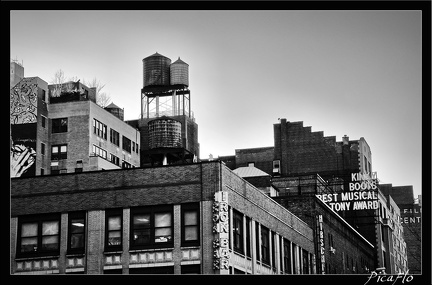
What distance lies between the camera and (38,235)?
152ft

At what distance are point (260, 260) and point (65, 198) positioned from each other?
37.3 ft

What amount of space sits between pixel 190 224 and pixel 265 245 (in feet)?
22.8

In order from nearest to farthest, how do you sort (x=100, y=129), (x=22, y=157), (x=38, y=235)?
(x=38, y=235) → (x=22, y=157) → (x=100, y=129)

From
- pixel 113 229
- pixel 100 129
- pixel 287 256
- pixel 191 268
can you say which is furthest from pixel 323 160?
pixel 191 268

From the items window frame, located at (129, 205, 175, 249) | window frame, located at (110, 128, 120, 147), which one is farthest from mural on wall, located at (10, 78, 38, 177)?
window frame, located at (129, 205, 175, 249)

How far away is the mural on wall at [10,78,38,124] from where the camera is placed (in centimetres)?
8700

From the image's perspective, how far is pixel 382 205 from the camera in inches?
3327

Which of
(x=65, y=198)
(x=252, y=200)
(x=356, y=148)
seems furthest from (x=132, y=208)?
(x=356, y=148)

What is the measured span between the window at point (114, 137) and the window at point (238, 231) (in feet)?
165

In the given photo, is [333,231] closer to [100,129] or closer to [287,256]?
[287,256]

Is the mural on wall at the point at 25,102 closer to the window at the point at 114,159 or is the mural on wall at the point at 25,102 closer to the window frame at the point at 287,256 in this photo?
the window at the point at 114,159

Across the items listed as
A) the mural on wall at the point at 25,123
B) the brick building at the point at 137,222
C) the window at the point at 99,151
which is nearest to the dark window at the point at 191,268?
the brick building at the point at 137,222

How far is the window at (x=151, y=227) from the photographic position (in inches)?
1748

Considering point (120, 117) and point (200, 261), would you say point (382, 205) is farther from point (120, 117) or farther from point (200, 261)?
point (200, 261)
